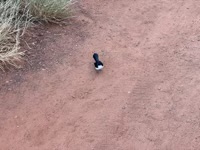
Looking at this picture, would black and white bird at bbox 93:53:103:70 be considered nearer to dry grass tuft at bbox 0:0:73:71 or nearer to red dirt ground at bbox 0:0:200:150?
red dirt ground at bbox 0:0:200:150

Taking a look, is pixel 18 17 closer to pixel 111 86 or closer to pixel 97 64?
pixel 97 64

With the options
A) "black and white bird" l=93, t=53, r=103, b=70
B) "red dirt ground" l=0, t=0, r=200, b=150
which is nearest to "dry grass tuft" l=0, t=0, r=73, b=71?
"red dirt ground" l=0, t=0, r=200, b=150

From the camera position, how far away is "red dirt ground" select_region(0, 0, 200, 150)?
4102 mm

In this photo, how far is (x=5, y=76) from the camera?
187 inches

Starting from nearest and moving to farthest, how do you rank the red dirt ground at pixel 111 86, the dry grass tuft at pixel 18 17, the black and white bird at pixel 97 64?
the red dirt ground at pixel 111 86, the black and white bird at pixel 97 64, the dry grass tuft at pixel 18 17

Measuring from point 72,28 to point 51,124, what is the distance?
1658 millimetres

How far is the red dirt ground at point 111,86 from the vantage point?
13.5ft

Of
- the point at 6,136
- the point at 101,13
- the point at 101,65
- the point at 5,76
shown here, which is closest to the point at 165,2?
the point at 101,13

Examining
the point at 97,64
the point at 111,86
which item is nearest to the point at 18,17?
the point at 97,64

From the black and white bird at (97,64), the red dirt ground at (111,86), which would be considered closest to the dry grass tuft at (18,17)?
the red dirt ground at (111,86)

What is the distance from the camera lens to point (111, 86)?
465 centimetres

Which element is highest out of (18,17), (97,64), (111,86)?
(18,17)

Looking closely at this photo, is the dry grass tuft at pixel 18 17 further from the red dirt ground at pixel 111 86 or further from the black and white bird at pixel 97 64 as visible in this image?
the black and white bird at pixel 97 64

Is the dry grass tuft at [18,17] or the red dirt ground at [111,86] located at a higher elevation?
the dry grass tuft at [18,17]
